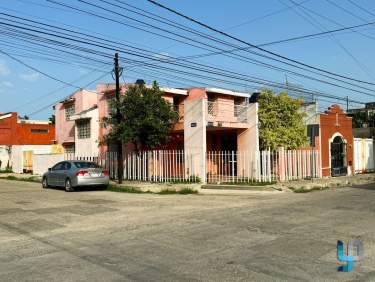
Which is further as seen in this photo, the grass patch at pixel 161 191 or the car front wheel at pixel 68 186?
the car front wheel at pixel 68 186

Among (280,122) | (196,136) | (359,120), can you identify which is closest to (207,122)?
(196,136)

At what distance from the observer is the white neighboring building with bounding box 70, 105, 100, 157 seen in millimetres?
30109

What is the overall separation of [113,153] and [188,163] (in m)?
5.02

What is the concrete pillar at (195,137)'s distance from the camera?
22.8 metres

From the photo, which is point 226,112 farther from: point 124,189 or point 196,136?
point 124,189

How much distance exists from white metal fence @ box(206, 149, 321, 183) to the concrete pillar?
0.86m

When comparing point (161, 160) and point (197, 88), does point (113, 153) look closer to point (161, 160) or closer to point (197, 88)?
point (161, 160)

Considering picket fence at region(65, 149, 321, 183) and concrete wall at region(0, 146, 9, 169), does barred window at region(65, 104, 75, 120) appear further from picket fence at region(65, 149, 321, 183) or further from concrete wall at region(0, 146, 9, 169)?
concrete wall at region(0, 146, 9, 169)

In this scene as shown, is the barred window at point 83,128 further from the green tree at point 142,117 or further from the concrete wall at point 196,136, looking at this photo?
the concrete wall at point 196,136

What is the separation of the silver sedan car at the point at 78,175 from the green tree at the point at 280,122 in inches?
363

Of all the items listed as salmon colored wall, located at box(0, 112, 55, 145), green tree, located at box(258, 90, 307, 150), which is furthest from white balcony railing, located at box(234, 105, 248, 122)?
salmon colored wall, located at box(0, 112, 55, 145)

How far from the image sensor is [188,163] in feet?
77.2

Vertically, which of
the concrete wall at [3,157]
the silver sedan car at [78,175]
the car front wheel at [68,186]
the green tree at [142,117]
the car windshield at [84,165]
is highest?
the green tree at [142,117]

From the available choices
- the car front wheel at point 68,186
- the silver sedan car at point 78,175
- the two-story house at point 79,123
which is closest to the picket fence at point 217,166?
the silver sedan car at point 78,175
